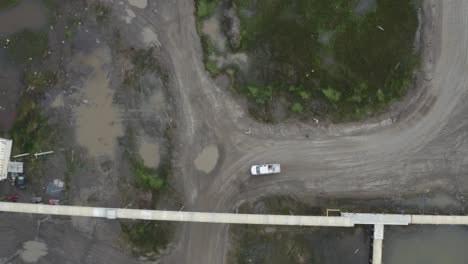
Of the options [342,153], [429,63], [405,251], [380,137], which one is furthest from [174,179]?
[429,63]

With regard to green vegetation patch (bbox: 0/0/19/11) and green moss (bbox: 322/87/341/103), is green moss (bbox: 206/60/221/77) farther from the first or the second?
green vegetation patch (bbox: 0/0/19/11)

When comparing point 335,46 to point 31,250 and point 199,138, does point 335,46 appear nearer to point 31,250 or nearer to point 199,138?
point 199,138

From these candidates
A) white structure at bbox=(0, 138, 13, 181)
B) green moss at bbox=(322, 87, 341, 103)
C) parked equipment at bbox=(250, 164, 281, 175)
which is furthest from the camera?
green moss at bbox=(322, 87, 341, 103)

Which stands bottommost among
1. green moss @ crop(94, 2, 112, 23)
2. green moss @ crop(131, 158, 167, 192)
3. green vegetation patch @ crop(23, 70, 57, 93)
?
green moss @ crop(131, 158, 167, 192)

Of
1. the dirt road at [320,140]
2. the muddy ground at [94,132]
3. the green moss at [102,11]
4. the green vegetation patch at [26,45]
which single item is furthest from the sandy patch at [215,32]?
Result: the green vegetation patch at [26,45]

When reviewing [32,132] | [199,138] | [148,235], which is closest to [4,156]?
[32,132]

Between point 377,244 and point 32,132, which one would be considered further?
point 32,132

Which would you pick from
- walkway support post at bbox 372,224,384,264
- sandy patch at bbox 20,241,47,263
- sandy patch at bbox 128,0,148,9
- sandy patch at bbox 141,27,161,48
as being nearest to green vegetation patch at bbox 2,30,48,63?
sandy patch at bbox 128,0,148,9
